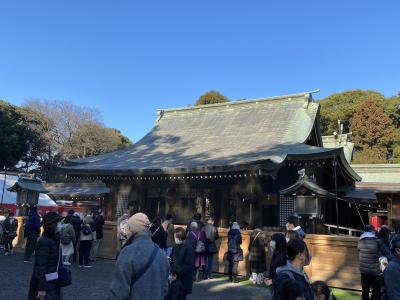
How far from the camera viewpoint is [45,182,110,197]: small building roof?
27158mm

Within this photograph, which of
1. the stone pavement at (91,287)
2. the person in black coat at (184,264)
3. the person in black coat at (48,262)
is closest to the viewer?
the person in black coat at (48,262)

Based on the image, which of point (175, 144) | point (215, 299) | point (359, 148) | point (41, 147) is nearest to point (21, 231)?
point (175, 144)

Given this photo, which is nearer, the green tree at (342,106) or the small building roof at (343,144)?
the small building roof at (343,144)

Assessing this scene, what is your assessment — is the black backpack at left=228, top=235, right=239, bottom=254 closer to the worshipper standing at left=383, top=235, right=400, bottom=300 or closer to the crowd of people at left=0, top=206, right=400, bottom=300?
the crowd of people at left=0, top=206, right=400, bottom=300

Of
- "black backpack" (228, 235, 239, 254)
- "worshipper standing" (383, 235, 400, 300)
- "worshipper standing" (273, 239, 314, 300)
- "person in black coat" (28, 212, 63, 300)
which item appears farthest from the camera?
"black backpack" (228, 235, 239, 254)

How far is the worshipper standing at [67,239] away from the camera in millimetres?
9957

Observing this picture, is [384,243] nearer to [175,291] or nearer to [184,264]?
[184,264]

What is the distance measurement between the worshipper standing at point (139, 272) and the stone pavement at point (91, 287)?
4.95 metres

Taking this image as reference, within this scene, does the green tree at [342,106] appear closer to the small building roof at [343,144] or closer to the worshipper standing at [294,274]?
the small building roof at [343,144]

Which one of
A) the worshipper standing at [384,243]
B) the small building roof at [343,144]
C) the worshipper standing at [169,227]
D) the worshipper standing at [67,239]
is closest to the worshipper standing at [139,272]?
the worshipper standing at [384,243]

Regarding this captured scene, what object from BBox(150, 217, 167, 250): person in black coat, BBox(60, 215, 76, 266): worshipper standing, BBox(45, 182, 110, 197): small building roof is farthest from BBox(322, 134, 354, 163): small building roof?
BBox(150, 217, 167, 250): person in black coat

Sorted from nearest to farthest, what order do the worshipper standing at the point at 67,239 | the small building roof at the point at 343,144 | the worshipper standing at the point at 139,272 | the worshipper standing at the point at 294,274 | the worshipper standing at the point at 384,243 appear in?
the worshipper standing at the point at 294,274 → the worshipper standing at the point at 139,272 → the worshipper standing at the point at 384,243 → the worshipper standing at the point at 67,239 → the small building roof at the point at 343,144

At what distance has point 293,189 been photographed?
38.1 feet

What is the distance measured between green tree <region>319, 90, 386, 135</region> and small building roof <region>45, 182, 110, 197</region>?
25938 millimetres
